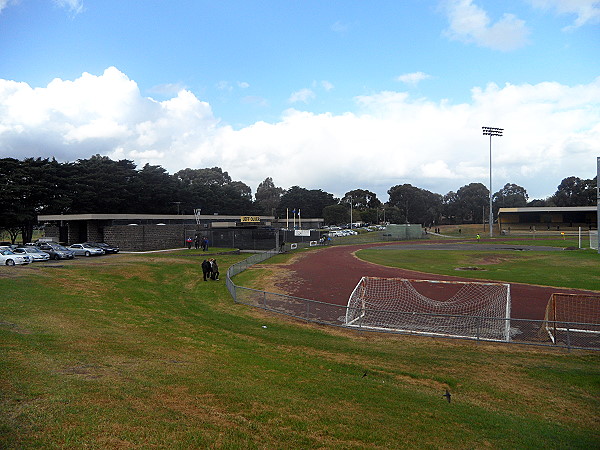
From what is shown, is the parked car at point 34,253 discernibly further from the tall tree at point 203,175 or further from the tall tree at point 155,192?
the tall tree at point 203,175

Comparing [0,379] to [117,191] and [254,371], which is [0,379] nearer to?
[254,371]

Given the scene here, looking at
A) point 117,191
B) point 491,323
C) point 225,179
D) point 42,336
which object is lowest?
point 491,323

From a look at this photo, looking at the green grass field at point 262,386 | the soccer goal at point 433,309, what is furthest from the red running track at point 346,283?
the green grass field at point 262,386

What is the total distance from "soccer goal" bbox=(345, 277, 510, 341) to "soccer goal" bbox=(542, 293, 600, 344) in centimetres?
165

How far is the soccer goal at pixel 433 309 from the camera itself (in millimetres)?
16422

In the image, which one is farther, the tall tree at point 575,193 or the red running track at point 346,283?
the tall tree at point 575,193

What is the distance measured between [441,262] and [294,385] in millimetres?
33937

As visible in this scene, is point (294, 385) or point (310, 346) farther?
point (310, 346)

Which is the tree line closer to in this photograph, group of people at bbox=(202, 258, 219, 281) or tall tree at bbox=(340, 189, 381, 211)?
tall tree at bbox=(340, 189, 381, 211)

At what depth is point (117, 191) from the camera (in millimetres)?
75500

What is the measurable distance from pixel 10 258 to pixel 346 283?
26.7m

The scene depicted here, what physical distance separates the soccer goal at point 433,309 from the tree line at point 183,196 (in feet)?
164

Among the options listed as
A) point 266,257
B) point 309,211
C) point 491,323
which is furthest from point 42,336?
point 309,211

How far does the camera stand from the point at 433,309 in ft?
66.4
